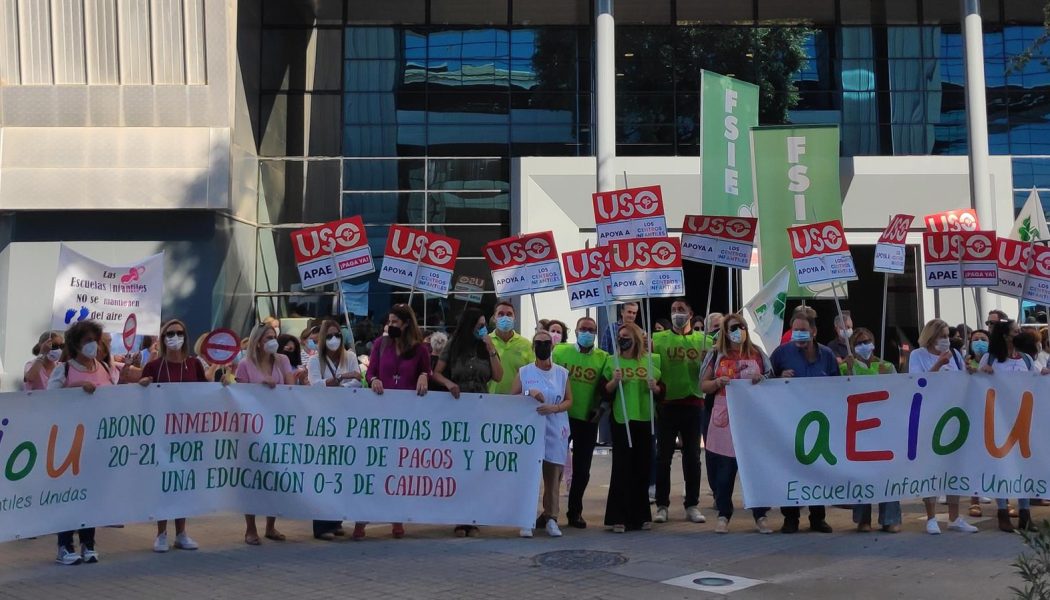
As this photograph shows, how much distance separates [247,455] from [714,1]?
17.4 meters

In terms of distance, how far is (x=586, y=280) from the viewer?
37.3ft

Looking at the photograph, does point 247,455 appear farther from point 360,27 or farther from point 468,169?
point 360,27

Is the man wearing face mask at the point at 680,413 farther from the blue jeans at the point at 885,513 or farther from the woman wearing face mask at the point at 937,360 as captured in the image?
the woman wearing face mask at the point at 937,360

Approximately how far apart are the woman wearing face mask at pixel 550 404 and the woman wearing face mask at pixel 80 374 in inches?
136

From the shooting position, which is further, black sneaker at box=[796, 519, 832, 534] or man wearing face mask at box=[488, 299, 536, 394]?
man wearing face mask at box=[488, 299, 536, 394]

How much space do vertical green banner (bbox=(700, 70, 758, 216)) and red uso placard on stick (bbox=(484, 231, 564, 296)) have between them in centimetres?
701

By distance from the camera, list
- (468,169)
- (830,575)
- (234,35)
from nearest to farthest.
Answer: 1. (830,575)
2. (234,35)
3. (468,169)

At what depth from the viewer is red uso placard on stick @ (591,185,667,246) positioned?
10875 mm

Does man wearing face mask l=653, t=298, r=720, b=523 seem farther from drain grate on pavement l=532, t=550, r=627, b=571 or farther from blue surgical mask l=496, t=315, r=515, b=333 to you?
drain grate on pavement l=532, t=550, r=627, b=571

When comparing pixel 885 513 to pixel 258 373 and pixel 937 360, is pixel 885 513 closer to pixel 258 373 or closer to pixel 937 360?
pixel 937 360

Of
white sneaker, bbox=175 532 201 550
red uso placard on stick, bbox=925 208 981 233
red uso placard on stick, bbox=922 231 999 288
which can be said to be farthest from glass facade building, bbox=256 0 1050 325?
white sneaker, bbox=175 532 201 550

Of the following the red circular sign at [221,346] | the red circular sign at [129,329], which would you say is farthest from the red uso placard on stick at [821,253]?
the red circular sign at [129,329]

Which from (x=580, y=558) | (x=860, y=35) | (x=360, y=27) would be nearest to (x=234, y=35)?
(x=360, y=27)

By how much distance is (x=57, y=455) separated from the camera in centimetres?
841
